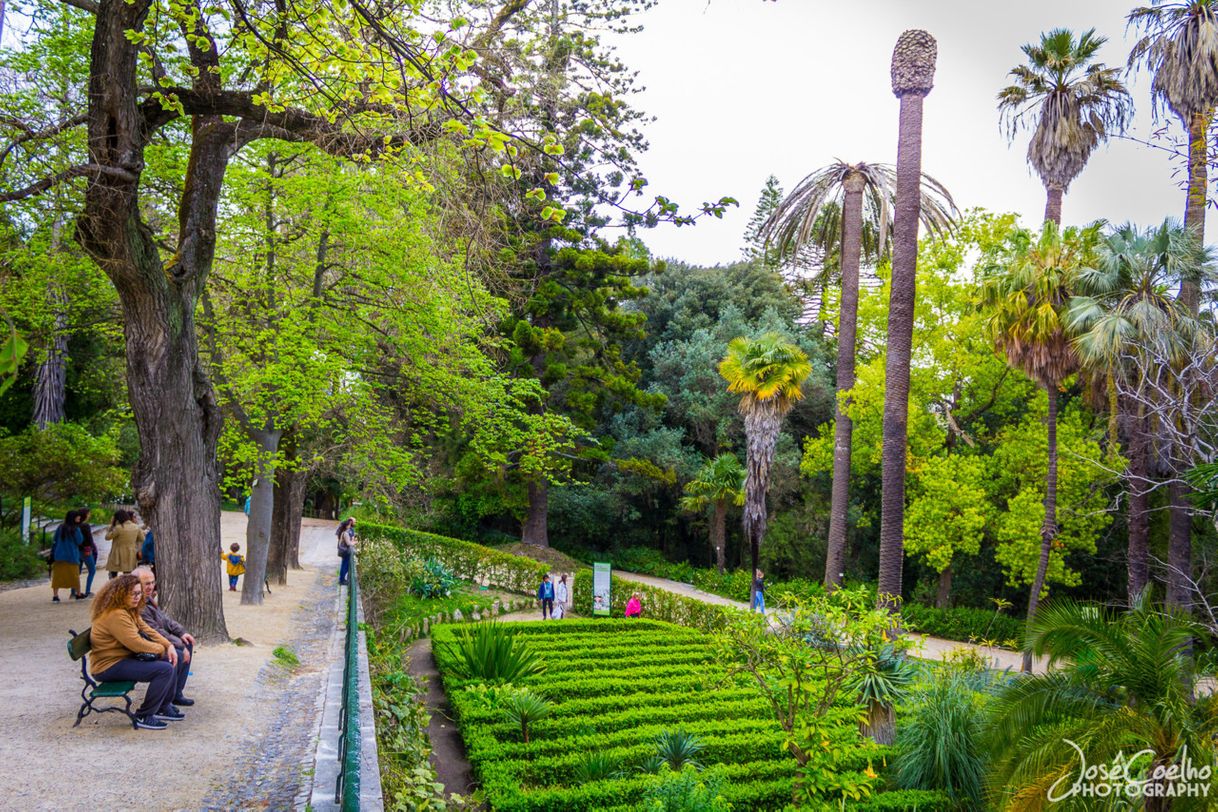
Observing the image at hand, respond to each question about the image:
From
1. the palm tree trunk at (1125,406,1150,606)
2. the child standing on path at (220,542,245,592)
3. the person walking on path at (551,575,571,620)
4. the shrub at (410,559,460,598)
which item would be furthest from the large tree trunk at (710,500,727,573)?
the child standing on path at (220,542,245,592)

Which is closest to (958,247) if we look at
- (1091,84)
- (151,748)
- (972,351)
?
(972,351)

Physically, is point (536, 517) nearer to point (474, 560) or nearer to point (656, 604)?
point (474, 560)

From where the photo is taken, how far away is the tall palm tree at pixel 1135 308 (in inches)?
632

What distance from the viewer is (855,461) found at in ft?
92.3

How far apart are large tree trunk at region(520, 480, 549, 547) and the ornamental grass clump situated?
64.0ft

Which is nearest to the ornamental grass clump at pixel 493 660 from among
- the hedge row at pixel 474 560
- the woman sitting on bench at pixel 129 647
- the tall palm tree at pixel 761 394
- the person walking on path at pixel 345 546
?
the person walking on path at pixel 345 546

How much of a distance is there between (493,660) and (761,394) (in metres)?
16.5

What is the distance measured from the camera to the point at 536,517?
1305 inches

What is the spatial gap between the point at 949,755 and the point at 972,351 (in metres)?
17.9

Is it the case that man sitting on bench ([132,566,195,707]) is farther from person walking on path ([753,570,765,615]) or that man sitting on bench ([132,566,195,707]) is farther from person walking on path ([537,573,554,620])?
person walking on path ([753,570,765,615])

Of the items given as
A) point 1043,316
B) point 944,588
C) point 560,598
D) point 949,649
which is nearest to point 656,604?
point 560,598

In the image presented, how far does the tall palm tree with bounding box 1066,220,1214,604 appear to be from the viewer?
16.0 metres

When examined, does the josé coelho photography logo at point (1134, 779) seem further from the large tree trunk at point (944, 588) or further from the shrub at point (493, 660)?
the large tree trunk at point (944, 588)

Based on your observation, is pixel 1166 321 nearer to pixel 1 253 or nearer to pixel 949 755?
pixel 949 755
